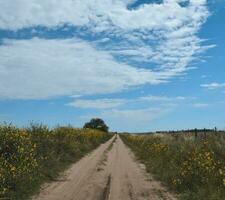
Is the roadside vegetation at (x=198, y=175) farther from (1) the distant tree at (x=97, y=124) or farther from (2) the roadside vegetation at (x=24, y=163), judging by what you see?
(1) the distant tree at (x=97, y=124)

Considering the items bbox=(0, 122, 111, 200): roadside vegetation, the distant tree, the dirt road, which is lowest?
the dirt road

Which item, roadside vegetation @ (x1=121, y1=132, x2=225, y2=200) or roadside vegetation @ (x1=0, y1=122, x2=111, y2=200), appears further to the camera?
roadside vegetation @ (x1=0, y1=122, x2=111, y2=200)

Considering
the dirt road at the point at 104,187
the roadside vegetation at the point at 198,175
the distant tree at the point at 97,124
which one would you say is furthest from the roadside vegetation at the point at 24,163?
the distant tree at the point at 97,124

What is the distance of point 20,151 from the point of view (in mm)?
19312

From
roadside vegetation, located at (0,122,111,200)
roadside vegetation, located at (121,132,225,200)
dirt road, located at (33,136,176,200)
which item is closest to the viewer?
roadside vegetation, located at (121,132,225,200)

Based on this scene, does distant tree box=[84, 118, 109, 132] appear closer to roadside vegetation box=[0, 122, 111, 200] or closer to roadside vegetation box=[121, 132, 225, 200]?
roadside vegetation box=[0, 122, 111, 200]

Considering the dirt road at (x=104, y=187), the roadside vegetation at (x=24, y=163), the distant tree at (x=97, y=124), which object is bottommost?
the dirt road at (x=104, y=187)

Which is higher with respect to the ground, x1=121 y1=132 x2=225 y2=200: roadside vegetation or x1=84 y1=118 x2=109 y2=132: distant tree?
x1=84 y1=118 x2=109 y2=132: distant tree

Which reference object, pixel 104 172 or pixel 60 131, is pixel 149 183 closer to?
pixel 104 172

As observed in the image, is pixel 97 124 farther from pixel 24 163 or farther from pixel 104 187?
pixel 104 187

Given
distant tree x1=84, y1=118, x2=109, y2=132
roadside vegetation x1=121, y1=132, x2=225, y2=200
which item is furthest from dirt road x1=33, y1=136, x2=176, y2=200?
distant tree x1=84, y1=118, x2=109, y2=132

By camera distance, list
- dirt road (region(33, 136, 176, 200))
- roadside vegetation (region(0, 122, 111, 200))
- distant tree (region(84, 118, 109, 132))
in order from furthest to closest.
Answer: distant tree (region(84, 118, 109, 132)), roadside vegetation (region(0, 122, 111, 200)), dirt road (region(33, 136, 176, 200))

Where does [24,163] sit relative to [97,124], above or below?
below

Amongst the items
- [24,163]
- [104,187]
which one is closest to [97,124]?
[24,163]
